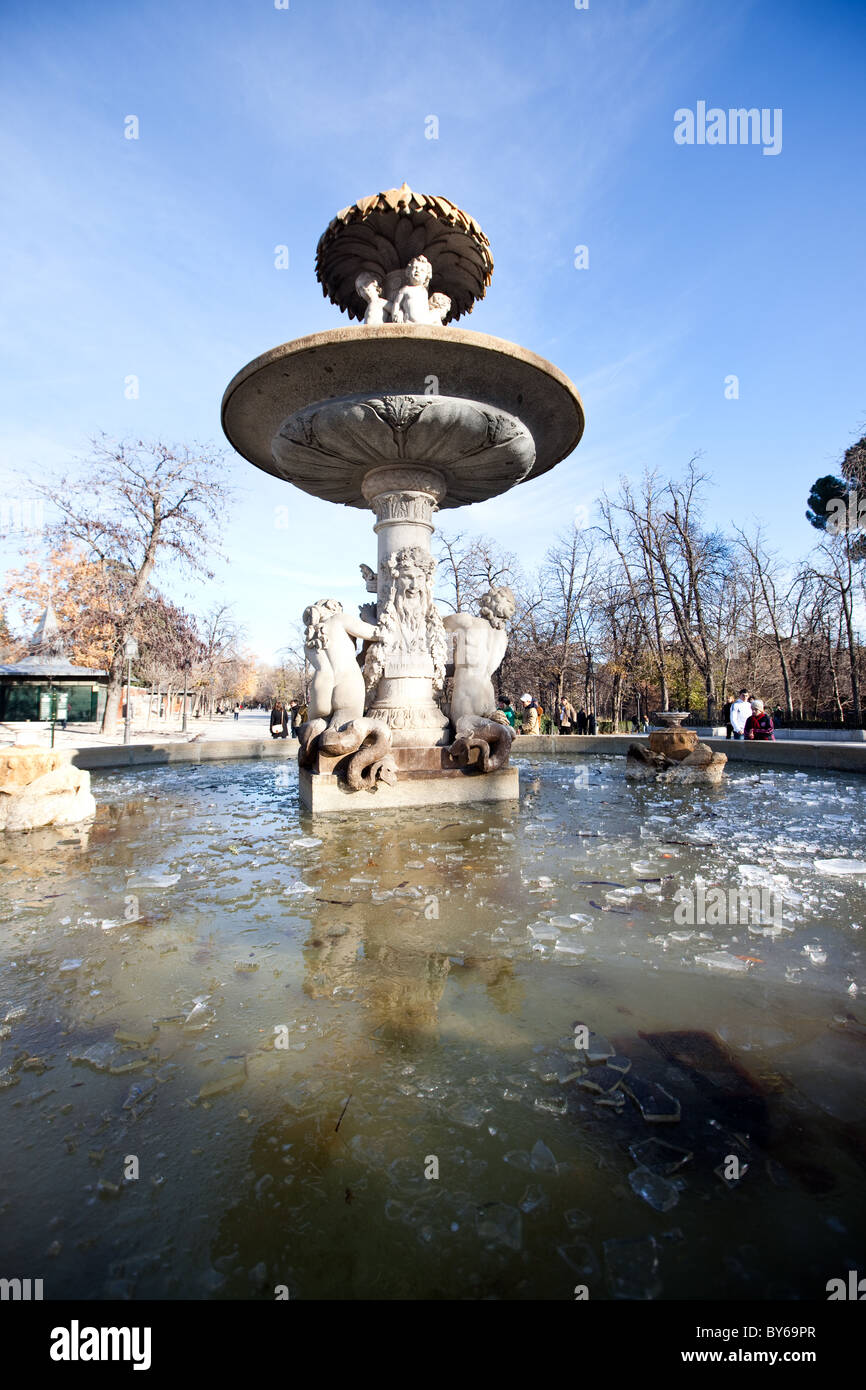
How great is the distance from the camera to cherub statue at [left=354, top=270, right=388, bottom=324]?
287 inches

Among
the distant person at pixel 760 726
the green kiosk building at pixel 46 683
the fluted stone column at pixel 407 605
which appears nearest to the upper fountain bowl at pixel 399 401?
the fluted stone column at pixel 407 605

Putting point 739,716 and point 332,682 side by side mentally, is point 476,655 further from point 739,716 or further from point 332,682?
point 739,716

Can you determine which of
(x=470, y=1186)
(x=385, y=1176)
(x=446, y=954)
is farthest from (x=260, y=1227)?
(x=446, y=954)

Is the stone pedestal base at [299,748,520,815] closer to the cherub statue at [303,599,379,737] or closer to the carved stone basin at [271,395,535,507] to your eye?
the cherub statue at [303,599,379,737]

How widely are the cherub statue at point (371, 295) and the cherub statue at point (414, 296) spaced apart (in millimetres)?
160

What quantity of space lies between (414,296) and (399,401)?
87.2 inches

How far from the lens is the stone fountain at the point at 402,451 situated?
584 centimetres

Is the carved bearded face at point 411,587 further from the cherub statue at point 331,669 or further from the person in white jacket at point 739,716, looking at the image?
the person in white jacket at point 739,716

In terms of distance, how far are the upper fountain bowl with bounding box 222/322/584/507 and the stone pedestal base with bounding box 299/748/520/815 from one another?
A: 11.0ft

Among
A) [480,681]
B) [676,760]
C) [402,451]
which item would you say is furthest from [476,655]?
[676,760]

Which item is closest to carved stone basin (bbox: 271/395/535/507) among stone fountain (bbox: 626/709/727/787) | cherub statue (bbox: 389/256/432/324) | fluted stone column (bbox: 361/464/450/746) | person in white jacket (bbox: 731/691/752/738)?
fluted stone column (bbox: 361/464/450/746)

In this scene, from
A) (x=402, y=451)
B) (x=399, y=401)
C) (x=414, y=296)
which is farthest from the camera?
(x=414, y=296)

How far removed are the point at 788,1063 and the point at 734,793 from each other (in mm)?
5980

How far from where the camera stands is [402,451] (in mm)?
6641
